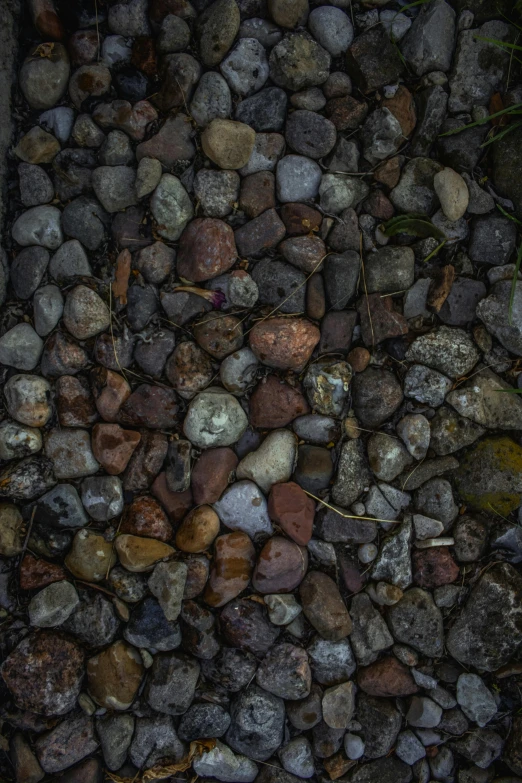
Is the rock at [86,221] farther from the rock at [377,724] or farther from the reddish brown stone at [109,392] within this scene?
the rock at [377,724]

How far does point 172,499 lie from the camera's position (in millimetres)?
2059

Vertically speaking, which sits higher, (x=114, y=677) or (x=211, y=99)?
(x=211, y=99)

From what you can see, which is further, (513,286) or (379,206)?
(379,206)

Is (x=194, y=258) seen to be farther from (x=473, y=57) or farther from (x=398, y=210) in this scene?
(x=473, y=57)

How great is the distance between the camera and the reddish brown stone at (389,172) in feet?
6.80

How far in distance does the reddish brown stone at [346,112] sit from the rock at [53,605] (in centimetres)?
207

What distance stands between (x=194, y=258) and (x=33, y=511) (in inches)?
45.6

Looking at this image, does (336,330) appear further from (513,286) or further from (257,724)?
(257,724)

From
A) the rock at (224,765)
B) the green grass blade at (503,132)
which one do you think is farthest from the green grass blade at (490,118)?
the rock at (224,765)

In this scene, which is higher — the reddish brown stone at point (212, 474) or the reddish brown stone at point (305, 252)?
the reddish brown stone at point (305, 252)

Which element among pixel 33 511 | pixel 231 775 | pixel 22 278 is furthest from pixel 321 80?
pixel 231 775

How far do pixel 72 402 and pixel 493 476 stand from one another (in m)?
1.65

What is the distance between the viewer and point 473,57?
80.0 inches

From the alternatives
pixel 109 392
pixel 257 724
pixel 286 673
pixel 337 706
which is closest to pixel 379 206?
pixel 109 392
